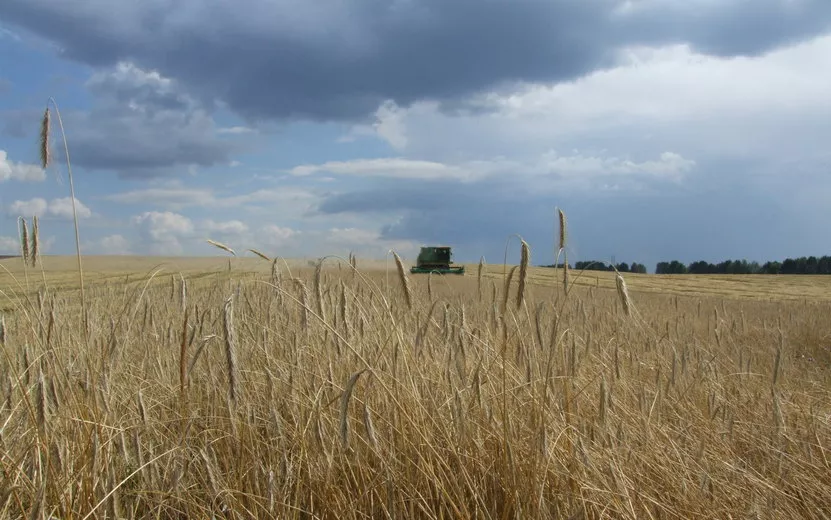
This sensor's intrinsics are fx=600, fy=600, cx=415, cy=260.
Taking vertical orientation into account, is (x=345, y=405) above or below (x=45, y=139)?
below

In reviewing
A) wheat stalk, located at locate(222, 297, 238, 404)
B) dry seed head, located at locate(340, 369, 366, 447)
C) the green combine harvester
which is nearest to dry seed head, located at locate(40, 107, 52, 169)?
wheat stalk, located at locate(222, 297, 238, 404)

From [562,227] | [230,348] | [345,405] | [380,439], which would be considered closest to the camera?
[345,405]

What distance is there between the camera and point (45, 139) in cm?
266

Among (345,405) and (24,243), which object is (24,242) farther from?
(345,405)


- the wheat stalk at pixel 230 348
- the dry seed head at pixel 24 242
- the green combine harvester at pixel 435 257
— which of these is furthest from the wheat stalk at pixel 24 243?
the green combine harvester at pixel 435 257

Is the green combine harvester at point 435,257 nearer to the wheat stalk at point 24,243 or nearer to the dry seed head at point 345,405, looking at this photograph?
the wheat stalk at point 24,243

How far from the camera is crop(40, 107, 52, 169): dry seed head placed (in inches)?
103

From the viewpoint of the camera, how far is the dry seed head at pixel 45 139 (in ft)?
8.58

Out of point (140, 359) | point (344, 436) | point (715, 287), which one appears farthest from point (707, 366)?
point (715, 287)

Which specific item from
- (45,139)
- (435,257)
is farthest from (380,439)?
(435,257)

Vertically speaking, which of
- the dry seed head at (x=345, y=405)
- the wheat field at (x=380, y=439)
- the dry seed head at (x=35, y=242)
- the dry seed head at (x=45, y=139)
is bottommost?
the wheat field at (x=380, y=439)

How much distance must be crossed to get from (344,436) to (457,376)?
1.54 meters

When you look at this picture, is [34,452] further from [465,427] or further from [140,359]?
[140,359]

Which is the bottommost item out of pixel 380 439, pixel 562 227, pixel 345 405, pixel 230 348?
pixel 380 439
